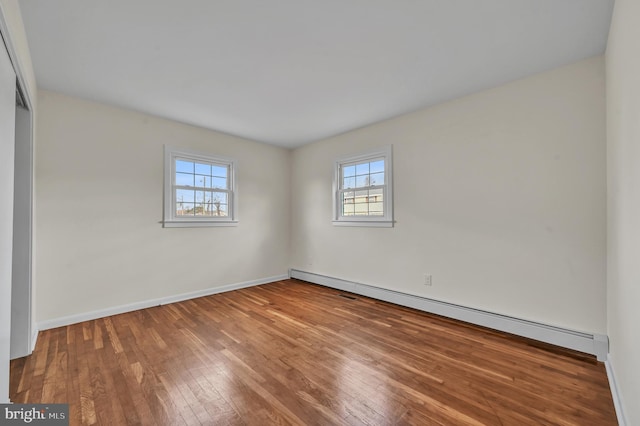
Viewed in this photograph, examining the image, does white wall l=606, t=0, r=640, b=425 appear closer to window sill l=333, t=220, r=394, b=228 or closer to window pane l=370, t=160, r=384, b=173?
window sill l=333, t=220, r=394, b=228

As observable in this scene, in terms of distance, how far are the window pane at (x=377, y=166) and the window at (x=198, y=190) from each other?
2.23m

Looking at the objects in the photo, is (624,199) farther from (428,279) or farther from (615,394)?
(428,279)

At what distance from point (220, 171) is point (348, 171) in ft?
6.78

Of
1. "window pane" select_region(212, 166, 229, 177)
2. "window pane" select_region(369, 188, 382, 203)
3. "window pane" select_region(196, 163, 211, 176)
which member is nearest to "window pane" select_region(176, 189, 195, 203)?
"window pane" select_region(196, 163, 211, 176)

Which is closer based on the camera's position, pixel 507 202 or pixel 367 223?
pixel 507 202

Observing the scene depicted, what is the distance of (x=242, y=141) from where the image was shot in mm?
4598

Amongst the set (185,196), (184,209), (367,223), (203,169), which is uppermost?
(203,169)

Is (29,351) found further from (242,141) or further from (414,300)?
(414,300)

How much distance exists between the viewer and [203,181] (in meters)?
4.18

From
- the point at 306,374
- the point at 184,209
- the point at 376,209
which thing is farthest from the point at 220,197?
the point at 306,374

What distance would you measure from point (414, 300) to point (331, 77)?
279 cm

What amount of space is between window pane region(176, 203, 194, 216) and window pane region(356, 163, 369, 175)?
257cm

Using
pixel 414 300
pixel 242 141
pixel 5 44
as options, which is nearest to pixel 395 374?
pixel 414 300

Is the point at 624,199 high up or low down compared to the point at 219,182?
down
